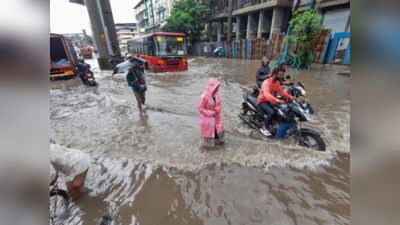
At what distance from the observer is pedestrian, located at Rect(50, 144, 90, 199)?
2092mm

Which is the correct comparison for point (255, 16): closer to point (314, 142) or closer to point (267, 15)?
point (267, 15)

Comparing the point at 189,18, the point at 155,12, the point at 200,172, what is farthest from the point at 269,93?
the point at 155,12

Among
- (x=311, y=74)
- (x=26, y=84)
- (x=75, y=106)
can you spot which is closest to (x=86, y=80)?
(x=75, y=106)

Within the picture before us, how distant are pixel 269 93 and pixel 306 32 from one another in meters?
10.2

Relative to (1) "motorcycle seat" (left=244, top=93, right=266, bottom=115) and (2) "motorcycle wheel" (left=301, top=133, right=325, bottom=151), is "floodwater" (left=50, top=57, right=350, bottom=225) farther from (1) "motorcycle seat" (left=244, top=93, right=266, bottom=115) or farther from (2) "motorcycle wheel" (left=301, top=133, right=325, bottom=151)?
(1) "motorcycle seat" (left=244, top=93, right=266, bottom=115)

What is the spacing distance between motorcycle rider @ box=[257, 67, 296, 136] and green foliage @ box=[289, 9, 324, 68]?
9.45 metres

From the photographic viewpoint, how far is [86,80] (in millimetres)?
9891

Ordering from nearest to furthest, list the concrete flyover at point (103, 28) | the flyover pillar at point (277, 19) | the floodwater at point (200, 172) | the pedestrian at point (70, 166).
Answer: the pedestrian at point (70, 166), the floodwater at point (200, 172), the concrete flyover at point (103, 28), the flyover pillar at point (277, 19)

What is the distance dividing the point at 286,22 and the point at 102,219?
21.9m

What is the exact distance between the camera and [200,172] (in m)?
3.02

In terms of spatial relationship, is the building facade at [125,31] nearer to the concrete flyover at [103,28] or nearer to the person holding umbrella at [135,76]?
the concrete flyover at [103,28]

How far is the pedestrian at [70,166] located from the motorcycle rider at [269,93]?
3.29 meters

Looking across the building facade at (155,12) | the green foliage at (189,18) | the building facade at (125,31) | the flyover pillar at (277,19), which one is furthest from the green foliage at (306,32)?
the building facade at (125,31)

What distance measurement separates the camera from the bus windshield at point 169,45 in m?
11.8
